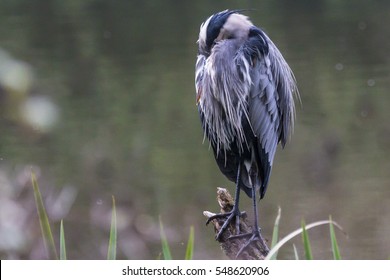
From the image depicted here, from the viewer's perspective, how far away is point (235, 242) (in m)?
1.94

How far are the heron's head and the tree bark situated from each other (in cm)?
40

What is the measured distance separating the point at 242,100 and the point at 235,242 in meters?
0.46

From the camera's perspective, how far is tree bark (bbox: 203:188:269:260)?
73.4 inches

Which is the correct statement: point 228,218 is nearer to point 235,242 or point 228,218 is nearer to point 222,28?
point 235,242

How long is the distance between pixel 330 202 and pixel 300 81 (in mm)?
1577

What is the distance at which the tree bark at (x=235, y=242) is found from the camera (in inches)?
73.4

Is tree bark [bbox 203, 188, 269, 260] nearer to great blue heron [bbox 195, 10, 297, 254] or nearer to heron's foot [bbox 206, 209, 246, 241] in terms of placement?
heron's foot [bbox 206, 209, 246, 241]

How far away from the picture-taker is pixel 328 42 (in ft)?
22.3

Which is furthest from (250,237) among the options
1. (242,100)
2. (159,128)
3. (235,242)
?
(159,128)

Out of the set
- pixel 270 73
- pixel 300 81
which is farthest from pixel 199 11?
pixel 270 73

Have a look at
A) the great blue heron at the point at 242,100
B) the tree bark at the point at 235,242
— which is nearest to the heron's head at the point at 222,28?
the great blue heron at the point at 242,100

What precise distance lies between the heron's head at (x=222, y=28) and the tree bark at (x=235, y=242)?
0.40 meters

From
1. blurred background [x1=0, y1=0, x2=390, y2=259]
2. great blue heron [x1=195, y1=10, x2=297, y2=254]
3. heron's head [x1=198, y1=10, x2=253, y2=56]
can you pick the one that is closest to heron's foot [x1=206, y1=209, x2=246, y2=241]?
great blue heron [x1=195, y1=10, x2=297, y2=254]
